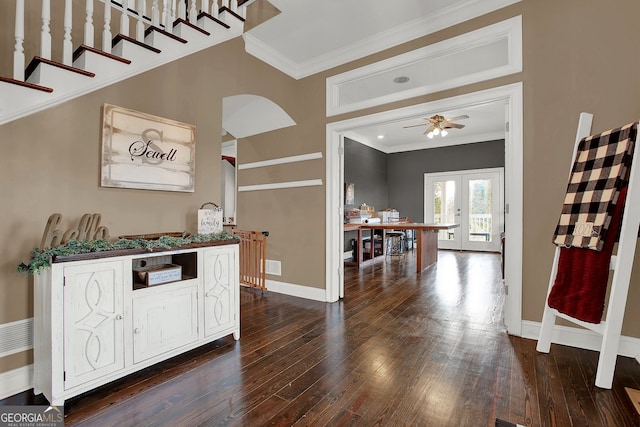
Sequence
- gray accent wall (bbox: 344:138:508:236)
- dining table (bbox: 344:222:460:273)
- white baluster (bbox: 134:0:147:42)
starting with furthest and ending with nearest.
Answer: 1. gray accent wall (bbox: 344:138:508:236)
2. dining table (bbox: 344:222:460:273)
3. white baluster (bbox: 134:0:147:42)

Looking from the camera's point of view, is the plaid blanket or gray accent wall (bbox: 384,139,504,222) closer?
the plaid blanket

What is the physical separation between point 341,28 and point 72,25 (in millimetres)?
2277

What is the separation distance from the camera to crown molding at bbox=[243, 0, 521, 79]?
9.07 ft

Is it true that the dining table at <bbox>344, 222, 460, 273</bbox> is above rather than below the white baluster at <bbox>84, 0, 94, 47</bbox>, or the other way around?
below

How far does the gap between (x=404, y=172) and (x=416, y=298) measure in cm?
576

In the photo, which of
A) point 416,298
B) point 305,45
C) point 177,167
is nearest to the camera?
point 177,167

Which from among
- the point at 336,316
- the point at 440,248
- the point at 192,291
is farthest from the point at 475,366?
the point at 440,248

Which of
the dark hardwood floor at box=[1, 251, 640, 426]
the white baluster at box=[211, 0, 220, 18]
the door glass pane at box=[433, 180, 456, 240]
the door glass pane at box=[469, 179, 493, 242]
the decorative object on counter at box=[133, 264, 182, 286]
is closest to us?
the dark hardwood floor at box=[1, 251, 640, 426]

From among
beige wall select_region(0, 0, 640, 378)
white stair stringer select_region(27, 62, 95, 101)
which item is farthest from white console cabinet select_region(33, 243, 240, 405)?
white stair stringer select_region(27, 62, 95, 101)

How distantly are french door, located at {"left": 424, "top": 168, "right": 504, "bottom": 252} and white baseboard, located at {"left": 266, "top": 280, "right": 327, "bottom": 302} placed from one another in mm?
5689

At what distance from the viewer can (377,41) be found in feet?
10.8

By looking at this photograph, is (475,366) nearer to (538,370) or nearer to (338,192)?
(538,370)

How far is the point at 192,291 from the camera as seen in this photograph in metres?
2.26

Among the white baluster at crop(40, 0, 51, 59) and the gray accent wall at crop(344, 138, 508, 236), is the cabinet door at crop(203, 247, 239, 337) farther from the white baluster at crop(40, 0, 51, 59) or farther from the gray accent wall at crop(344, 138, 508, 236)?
the gray accent wall at crop(344, 138, 508, 236)
